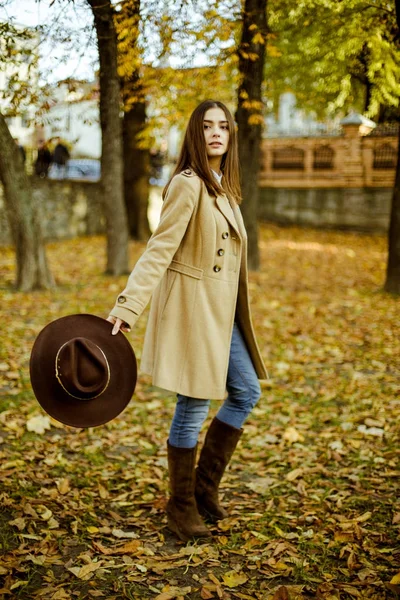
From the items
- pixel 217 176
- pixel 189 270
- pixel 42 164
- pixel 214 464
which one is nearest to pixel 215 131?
pixel 217 176

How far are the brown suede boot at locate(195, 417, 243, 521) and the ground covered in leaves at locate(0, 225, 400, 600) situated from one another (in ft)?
0.44

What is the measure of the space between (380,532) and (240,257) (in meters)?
1.71

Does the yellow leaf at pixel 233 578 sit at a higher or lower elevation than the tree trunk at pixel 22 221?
lower

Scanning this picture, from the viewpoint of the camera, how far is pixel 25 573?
3.12 m

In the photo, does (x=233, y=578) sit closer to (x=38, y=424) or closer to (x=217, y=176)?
(x=217, y=176)

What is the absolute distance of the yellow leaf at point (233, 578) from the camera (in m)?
3.14

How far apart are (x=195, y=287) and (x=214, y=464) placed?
1.11 meters

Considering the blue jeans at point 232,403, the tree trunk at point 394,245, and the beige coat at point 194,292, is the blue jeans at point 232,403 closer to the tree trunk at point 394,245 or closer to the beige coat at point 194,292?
the beige coat at point 194,292

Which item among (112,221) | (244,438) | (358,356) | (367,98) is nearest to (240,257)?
(244,438)

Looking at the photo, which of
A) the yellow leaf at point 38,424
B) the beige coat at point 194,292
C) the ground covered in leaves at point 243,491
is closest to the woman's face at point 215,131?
the beige coat at point 194,292

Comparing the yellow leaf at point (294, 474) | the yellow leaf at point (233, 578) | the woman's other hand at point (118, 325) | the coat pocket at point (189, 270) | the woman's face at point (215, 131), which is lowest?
the yellow leaf at point (294, 474)

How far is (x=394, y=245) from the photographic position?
1009 cm

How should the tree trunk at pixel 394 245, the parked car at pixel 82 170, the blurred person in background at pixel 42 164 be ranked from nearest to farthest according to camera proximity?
1. the tree trunk at pixel 394 245
2. the blurred person in background at pixel 42 164
3. the parked car at pixel 82 170

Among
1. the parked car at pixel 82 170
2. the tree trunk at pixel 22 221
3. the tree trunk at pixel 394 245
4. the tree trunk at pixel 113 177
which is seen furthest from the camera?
the parked car at pixel 82 170
